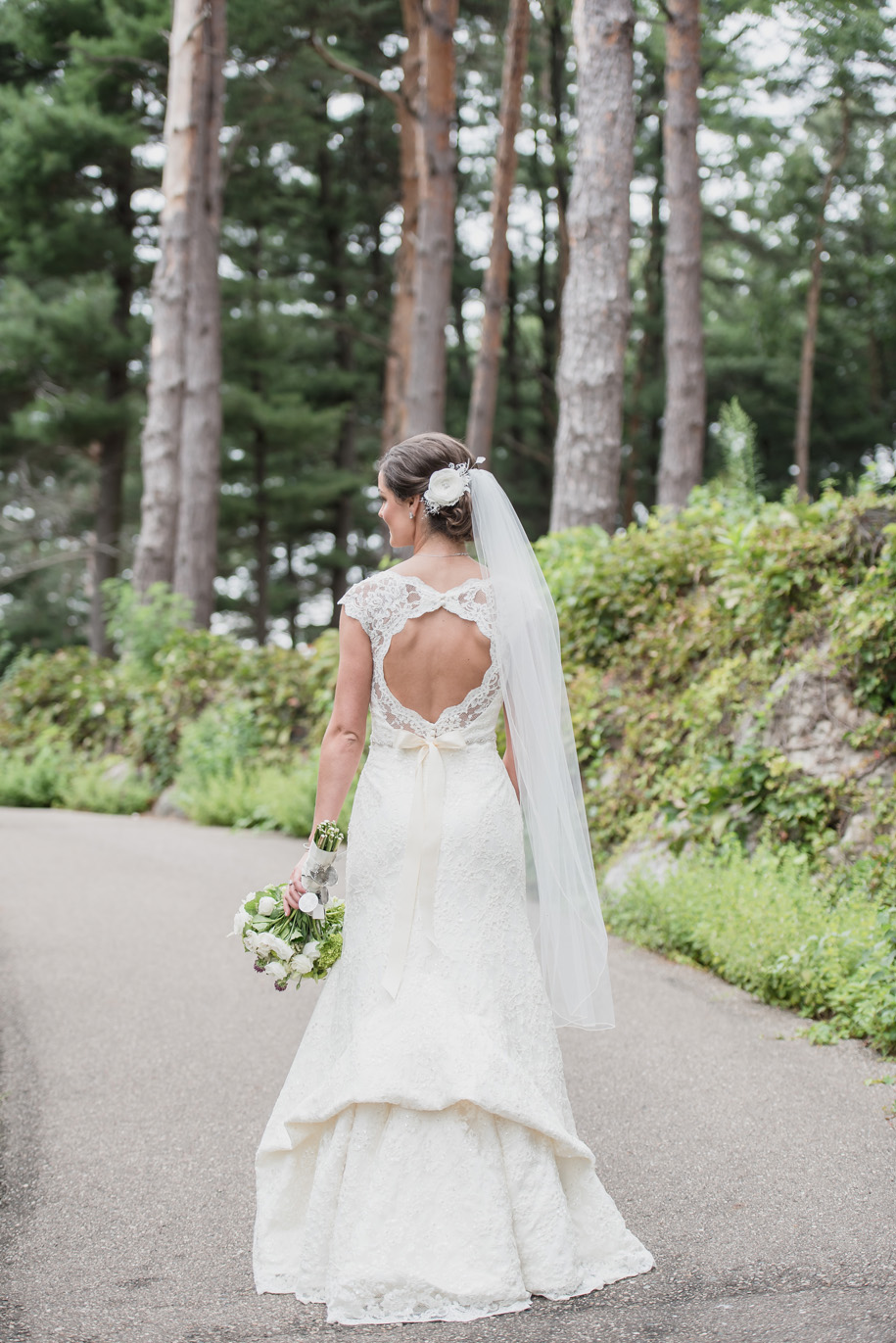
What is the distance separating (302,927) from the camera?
3207 mm

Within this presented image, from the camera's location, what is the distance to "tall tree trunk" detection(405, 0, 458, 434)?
15000 mm

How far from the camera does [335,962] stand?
10.6 feet

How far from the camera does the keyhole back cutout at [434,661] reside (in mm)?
3170

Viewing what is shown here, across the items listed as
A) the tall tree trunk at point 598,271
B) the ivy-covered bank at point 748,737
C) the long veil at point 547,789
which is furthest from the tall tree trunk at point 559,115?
the long veil at point 547,789

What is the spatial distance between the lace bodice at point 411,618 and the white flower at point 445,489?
23cm

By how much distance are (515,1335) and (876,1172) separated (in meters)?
1.47

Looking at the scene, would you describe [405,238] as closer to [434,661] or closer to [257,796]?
[257,796]

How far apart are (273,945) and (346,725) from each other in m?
0.65

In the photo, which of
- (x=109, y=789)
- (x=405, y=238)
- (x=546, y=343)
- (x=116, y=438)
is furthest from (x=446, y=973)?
(x=546, y=343)

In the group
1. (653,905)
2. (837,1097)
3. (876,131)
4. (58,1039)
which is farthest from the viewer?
(876,131)

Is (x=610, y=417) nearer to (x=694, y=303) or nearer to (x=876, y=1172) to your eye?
(x=694, y=303)

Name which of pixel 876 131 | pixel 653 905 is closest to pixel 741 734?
pixel 653 905

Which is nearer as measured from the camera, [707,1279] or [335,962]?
[707,1279]
